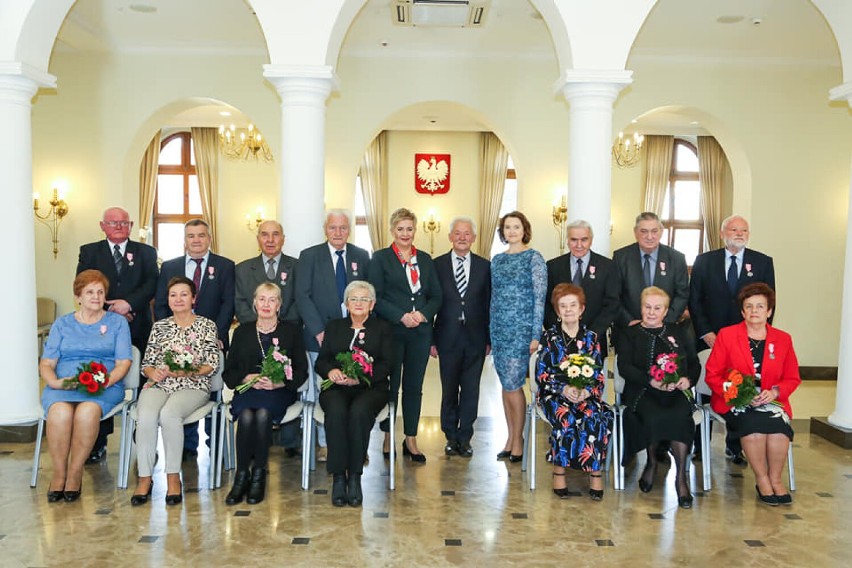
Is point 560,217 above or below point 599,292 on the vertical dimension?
above

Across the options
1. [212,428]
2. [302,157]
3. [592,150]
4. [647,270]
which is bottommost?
[212,428]

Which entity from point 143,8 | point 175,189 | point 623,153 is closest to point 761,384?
point 143,8

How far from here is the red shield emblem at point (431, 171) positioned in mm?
16312

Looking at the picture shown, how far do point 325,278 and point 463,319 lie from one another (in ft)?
3.43

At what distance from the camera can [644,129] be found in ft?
50.5

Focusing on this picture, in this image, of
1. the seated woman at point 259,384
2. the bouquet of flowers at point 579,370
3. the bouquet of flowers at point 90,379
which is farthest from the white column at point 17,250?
the bouquet of flowers at point 579,370

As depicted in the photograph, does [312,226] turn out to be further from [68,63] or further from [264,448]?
[68,63]

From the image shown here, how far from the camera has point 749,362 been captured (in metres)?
5.15

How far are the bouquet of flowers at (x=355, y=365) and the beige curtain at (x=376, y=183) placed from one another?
36.5 ft

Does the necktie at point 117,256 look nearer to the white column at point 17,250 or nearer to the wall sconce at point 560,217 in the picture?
the white column at point 17,250

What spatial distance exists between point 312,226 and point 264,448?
6.51 feet

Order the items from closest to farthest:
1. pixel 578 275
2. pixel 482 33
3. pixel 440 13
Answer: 1. pixel 578 275
2. pixel 440 13
3. pixel 482 33

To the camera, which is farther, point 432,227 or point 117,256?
point 432,227

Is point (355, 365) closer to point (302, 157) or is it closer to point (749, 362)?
point (302, 157)
